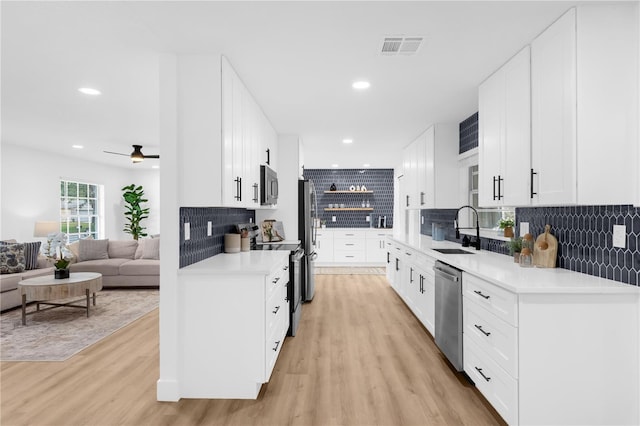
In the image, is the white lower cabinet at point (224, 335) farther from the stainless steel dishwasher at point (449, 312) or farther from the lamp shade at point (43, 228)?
the lamp shade at point (43, 228)

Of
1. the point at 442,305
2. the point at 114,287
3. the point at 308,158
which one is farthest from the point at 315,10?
the point at 114,287

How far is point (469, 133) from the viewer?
4352 millimetres

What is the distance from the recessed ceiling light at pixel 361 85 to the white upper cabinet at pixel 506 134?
97cm

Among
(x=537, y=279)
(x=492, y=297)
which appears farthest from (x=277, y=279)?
(x=537, y=279)

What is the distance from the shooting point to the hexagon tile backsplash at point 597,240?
2.03 meters

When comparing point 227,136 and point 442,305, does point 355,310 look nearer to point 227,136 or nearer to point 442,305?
point 442,305

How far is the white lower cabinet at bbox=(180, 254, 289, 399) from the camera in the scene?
2.50 m

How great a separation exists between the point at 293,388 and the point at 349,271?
17.3ft

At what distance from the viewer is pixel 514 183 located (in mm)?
2605

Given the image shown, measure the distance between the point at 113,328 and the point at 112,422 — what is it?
82.1 inches

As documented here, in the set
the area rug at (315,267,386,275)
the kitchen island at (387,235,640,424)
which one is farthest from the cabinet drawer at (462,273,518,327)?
the area rug at (315,267,386,275)

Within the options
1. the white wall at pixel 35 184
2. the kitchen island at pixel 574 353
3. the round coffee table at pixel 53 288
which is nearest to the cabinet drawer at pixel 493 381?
the kitchen island at pixel 574 353

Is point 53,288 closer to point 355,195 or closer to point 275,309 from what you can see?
point 275,309

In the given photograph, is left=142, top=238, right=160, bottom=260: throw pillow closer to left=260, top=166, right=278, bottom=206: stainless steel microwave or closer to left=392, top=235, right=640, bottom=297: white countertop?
left=260, top=166, right=278, bottom=206: stainless steel microwave
